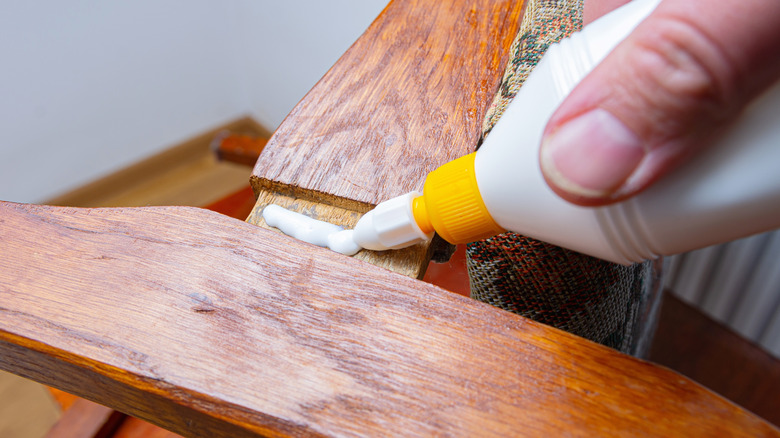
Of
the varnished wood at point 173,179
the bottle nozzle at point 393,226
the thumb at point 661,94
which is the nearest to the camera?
the thumb at point 661,94

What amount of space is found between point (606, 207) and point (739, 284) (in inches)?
33.9

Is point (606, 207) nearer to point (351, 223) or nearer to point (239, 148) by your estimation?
point (351, 223)

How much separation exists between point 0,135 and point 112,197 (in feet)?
0.87

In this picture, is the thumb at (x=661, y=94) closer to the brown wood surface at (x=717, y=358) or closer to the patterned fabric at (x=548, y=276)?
the patterned fabric at (x=548, y=276)

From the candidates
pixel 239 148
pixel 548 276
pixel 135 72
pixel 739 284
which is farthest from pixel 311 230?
pixel 135 72

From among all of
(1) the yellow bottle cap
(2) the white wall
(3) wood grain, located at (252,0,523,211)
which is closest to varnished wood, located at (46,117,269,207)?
(2) the white wall

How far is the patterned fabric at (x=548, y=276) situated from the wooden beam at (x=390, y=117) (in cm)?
3

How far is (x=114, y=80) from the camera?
1.08 metres

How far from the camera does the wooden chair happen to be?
23 centimetres

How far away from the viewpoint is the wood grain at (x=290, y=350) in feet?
0.75

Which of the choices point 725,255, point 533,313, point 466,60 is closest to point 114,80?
point 466,60

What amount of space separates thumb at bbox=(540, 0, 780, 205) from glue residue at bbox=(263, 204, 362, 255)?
5.5 inches

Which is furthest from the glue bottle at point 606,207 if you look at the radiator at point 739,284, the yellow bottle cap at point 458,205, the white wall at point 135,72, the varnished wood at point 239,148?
the varnished wood at point 239,148

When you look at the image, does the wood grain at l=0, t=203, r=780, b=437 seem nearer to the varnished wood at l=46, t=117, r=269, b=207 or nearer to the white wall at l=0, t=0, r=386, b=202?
the white wall at l=0, t=0, r=386, b=202
